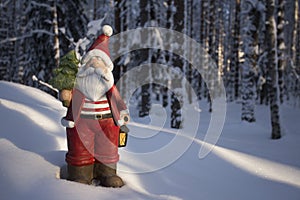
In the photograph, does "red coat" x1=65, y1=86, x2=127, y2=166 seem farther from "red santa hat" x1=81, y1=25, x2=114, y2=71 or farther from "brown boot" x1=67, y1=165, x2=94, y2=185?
"red santa hat" x1=81, y1=25, x2=114, y2=71

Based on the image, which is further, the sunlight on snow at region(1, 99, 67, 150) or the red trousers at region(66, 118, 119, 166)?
the sunlight on snow at region(1, 99, 67, 150)

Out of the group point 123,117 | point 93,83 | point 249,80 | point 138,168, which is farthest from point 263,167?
point 249,80

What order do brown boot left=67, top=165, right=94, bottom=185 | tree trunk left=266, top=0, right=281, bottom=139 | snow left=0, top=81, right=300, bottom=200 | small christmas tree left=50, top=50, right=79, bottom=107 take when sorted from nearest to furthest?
snow left=0, top=81, right=300, bottom=200, brown boot left=67, top=165, right=94, bottom=185, small christmas tree left=50, top=50, right=79, bottom=107, tree trunk left=266, top=0, right=281, bottom=139

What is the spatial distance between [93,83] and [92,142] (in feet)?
2.02

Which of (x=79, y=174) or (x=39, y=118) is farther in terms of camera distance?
(x=39, y=118)

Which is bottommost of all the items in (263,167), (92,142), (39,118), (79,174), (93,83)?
(263,167)

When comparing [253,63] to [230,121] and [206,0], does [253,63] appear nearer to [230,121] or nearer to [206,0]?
[230,121]

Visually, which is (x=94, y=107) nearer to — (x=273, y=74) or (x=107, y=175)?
(x=107, y=175)

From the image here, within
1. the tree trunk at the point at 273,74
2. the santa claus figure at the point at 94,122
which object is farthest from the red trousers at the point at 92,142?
the tree trunk at the point at 273,74

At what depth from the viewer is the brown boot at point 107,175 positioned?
2887 mm

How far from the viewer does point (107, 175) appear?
2945mm

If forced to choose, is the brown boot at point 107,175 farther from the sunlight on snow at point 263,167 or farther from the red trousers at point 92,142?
the sunlight on snow at point 263,167

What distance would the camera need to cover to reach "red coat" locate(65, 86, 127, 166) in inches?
113

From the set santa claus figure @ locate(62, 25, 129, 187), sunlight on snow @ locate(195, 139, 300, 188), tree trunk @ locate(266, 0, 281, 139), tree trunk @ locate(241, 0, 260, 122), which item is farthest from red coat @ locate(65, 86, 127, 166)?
tree trunk @ locate(241, 0, 260, 122)
